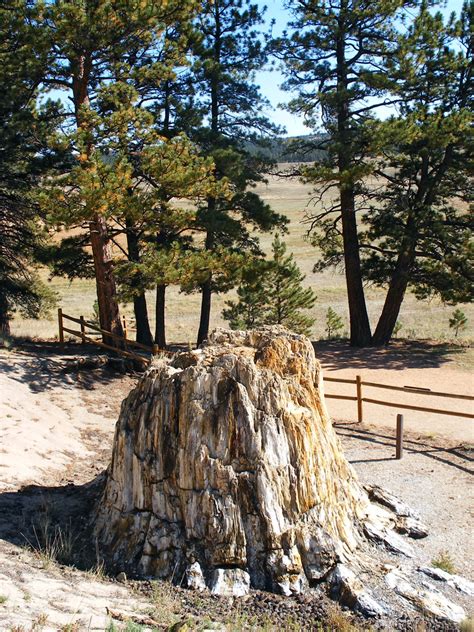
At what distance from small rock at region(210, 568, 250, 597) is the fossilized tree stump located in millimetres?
12

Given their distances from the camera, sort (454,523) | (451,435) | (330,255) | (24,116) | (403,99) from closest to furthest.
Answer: (454,523), (451,435), (24,116), (403,99), (330,255)

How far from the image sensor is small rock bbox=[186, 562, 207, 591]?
24.8 feet

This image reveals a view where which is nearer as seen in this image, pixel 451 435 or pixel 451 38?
pixel 451 435

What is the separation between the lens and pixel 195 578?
7.63 meters

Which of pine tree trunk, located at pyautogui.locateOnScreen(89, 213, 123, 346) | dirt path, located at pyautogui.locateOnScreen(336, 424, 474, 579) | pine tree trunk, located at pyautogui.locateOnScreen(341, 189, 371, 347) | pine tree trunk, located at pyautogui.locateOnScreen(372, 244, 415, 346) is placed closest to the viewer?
dirt path, located at pyautogui.locateOnScreen(336, 424, 474, 579)

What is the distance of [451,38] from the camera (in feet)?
71.8

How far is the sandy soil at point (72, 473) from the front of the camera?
6859mm

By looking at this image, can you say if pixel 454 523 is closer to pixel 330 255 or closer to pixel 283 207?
pixel 330 255

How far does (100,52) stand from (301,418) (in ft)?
40.7

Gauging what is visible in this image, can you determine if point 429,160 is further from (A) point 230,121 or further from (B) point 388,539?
(B) point 388,539

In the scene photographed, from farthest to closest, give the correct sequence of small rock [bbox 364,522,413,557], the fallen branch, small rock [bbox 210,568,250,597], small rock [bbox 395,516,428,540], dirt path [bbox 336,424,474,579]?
small rock [bbox 395,516,428,540] → dirt path [bbox 336,424,474,579] → small rock [bbox 364,522,413,557] → small rock [bbox 210,568,250,597] → the fallen branch

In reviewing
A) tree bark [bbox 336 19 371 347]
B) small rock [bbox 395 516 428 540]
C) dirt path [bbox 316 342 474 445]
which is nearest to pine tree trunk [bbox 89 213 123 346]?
dirt path [bbox 316 342 474 445]

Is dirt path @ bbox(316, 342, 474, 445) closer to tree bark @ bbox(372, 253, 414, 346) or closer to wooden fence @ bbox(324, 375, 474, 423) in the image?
wooden fence @ bbox(324, 375, 474, 423)

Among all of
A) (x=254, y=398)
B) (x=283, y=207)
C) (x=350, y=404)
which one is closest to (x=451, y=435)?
(x=350, y=404)
